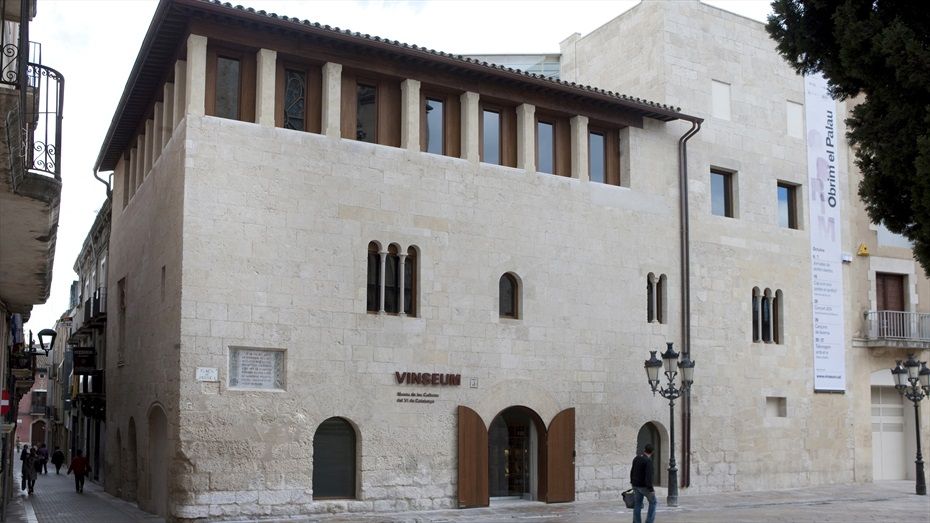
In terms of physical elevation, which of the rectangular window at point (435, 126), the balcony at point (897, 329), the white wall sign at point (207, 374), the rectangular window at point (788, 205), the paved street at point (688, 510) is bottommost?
the paved street at point (688, 510)

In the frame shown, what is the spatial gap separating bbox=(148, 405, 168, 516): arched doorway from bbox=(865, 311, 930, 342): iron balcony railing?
18.3 meters

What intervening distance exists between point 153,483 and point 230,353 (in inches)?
154

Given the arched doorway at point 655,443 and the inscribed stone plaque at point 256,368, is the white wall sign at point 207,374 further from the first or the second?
the arched doorway at point 655,443

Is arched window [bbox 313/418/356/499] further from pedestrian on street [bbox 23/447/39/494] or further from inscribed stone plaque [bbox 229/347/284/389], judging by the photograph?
pedestrian on street [bbox 23/447/39/494]

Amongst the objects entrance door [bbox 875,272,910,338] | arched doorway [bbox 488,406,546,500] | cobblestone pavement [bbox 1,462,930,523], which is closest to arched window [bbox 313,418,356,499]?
cobblestone pavement [bbox 1,462,930,523]

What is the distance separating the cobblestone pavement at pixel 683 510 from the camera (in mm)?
18625

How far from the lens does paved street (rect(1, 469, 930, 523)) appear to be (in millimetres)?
18703

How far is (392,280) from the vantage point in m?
19.8

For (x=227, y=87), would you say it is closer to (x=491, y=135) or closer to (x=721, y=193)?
(x=491, y=135)

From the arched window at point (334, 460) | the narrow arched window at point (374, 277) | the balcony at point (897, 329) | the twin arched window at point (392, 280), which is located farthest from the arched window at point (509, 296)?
the balcony at point (897, 329)

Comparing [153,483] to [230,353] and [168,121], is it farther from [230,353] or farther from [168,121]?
[168,121]

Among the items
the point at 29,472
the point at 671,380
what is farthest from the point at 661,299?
the point at 29,472

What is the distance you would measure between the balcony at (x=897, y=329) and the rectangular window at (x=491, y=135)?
1222cm

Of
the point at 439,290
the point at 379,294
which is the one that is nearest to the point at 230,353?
the point at 379,294
